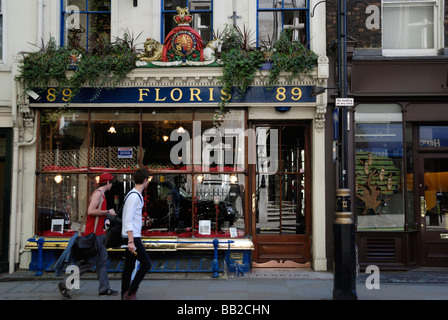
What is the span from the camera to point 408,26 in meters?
9.80

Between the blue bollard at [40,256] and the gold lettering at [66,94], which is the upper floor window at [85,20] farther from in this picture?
the blue bollard at [40,256]

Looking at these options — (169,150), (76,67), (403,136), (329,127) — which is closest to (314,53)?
(329,127)

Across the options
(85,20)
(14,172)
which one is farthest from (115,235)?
(85,20)

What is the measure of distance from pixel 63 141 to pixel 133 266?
14.4 ft

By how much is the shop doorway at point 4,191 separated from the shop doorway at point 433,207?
8.97 meters

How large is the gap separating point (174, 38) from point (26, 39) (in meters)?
3.36

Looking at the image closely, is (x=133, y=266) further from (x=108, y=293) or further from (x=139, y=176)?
(x=139, y=176)

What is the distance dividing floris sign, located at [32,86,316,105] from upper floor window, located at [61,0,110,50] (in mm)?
1396

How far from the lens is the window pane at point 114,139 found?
9555 mm

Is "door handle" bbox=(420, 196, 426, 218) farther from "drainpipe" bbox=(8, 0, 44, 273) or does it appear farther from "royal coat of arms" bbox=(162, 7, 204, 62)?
"drainpipe" bbox=(8, 0, 44, 273)
